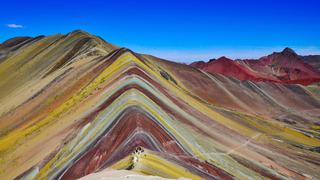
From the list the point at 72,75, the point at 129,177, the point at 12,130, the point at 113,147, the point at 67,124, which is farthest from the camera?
the point at 72,75

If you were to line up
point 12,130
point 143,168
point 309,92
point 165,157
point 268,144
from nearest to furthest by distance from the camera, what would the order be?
point 143,168 < point 165,157 < point 12,130 < point 268,144 < point 309,92

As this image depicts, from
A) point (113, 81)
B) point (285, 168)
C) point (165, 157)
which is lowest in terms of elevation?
point (285, 168)

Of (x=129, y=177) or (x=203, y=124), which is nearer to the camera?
(x=129, y=177)

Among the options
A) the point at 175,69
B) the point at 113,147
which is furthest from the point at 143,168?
the point at 175,69

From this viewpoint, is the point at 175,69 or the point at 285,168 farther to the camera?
the point at 175,69

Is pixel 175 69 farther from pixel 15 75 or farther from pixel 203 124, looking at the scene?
pixel 203 124

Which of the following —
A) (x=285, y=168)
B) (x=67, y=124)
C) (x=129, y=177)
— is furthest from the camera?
(x=285, y=168)

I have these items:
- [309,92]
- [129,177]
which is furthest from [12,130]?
[309,92]

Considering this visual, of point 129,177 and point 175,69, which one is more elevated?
point 175,69

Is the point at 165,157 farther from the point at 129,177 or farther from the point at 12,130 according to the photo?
the point at 12,130
